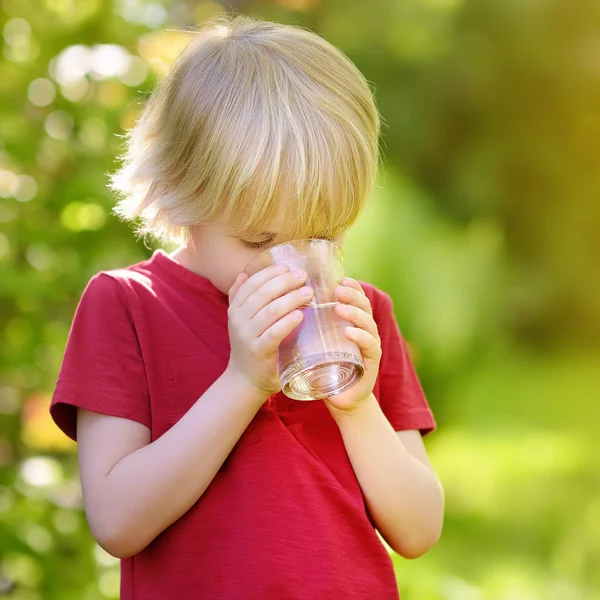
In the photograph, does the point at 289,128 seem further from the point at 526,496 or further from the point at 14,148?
the point at 526,496

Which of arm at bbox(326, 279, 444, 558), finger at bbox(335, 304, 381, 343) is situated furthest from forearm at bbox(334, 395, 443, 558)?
finger at bbox(335, 304, 381, 343)

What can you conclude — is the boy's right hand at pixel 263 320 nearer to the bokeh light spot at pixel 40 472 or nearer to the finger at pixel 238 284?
the finger at pixel 238 284

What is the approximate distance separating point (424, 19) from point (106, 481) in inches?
159

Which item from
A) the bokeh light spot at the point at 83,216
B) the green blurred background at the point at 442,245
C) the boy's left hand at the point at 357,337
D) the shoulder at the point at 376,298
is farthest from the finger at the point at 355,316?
the bokeh light spot at the point at 83,216

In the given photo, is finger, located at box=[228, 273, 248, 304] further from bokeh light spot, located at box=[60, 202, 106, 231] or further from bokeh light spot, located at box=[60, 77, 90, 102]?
bokeh light spot, located at box=[60, 77, 90, 102]

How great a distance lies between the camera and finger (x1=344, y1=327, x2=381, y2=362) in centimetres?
104

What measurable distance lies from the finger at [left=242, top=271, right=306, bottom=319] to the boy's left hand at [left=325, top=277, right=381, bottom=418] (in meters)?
0.06

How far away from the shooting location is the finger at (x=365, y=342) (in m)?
1.04

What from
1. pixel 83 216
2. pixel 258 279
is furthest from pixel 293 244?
pixel 83 216

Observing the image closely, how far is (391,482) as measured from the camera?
1.18 m

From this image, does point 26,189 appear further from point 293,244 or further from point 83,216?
point 293,244

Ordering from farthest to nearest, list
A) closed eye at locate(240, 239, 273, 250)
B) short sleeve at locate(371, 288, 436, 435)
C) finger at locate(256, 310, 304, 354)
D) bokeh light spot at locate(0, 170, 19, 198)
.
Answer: bokeh light spot at locate(0, 170, 19, 198), short sleeve at locate(371, 288, 436, 435), closed eye at locate(240, 239, 273, 250), finger at locate(256, 310, 304, 354)

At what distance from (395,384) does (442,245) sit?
2012 mm

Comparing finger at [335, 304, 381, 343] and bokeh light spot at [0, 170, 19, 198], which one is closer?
finger at [335, 304, 381, 343]
